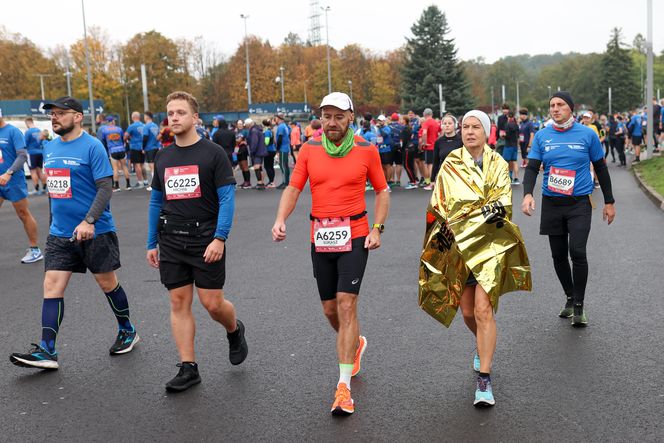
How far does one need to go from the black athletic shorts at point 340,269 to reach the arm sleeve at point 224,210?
22.9 inches

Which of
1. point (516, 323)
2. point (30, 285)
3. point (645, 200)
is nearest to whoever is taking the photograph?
point (516, 323)

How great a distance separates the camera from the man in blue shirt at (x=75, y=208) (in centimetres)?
562

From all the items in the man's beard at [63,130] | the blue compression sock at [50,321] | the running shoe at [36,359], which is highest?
the man's beard at [63,130]

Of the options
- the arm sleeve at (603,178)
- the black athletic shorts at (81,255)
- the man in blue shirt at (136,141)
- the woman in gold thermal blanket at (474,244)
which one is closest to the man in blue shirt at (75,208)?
the black athletic shorts at (81,255)

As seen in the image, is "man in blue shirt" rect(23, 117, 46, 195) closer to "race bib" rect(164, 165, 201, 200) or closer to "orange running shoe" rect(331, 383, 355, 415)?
"race bib" rect(164, 165, 201, 200)

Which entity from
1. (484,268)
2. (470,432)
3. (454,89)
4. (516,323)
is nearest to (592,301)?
(516,323)

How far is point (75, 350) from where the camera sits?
5.87 meters

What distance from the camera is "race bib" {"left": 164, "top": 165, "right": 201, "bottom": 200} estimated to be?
16.2ft

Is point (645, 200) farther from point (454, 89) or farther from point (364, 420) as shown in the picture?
point (454, 89)

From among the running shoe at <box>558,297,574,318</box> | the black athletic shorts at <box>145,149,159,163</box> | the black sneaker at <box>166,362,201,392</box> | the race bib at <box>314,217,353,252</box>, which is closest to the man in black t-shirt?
the black sneaker at <box>166,362,201,392</box>

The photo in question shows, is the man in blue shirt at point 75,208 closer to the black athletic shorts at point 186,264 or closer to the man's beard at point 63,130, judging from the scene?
the man's beard at point 63,130

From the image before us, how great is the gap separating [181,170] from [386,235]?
702cm

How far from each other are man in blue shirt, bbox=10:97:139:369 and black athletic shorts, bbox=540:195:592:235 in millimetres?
3549

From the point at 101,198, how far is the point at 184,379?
157 cm
